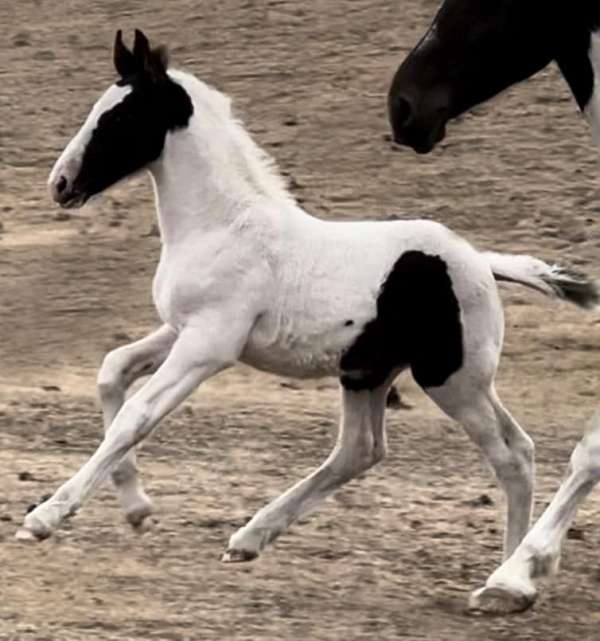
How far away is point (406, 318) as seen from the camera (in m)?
7.18

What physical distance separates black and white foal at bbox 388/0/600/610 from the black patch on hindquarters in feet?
1.89

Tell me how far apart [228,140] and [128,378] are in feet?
2.77

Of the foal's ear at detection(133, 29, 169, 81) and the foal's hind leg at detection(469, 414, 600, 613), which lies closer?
the foal's hind leg at detection(469, 414, 600, 613)

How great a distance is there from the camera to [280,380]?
429 inches

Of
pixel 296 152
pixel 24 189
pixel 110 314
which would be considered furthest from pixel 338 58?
pixel 110 314

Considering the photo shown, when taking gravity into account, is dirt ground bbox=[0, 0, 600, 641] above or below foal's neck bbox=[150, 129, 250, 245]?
below

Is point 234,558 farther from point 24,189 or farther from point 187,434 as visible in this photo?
point 24,189

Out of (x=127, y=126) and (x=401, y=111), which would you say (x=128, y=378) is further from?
(x=401, y=111)

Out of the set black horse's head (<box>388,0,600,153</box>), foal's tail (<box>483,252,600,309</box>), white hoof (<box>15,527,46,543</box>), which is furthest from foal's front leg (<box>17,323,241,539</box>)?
foal's tail (<box>483,252,600,309</box>)

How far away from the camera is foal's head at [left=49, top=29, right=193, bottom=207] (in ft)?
24.2

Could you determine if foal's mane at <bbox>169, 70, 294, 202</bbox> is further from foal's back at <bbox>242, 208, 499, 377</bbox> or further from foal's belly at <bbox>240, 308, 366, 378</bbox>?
foal's belly at <bbox>240, 308, 366, 378</bbox>

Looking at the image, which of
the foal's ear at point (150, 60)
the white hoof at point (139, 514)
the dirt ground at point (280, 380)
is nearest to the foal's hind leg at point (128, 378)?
the white hoof at point (139, 514)

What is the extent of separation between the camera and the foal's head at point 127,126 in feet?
24.2

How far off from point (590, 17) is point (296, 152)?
333 inches
